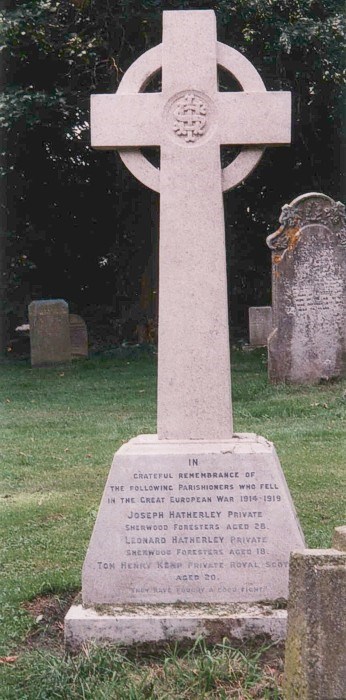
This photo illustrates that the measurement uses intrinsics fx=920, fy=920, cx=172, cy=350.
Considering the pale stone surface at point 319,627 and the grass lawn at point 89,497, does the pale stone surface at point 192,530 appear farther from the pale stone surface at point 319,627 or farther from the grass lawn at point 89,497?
the pale stone surface at point 319,627

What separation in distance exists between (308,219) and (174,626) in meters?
8.01

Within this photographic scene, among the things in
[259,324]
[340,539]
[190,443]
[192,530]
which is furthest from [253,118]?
[259,324]

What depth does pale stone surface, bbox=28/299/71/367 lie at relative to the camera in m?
15.2

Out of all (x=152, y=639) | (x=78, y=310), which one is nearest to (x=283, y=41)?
(x=78, y=310)

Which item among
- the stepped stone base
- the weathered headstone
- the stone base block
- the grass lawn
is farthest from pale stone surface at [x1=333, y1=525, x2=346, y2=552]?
the stepped stone base

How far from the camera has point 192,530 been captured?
161 inches

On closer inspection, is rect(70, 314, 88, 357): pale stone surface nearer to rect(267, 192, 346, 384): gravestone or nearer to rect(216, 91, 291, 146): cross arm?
rect(267, 192, 346, 384): gravestone

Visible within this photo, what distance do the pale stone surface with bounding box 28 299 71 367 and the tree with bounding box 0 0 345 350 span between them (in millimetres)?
3162

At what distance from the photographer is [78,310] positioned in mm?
21125

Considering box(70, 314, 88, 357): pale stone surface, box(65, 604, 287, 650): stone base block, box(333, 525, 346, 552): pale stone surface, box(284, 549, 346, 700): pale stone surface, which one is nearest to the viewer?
box(284, 549, 346, 700): pale stone surface

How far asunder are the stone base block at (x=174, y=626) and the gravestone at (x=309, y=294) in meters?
7.32

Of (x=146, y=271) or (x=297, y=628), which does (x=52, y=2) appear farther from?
(x=297, y=628)

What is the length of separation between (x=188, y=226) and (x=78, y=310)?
17.0 meters

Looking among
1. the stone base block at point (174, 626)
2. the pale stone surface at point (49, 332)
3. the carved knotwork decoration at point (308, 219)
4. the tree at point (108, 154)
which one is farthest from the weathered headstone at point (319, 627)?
the tree at point (108, 154)
